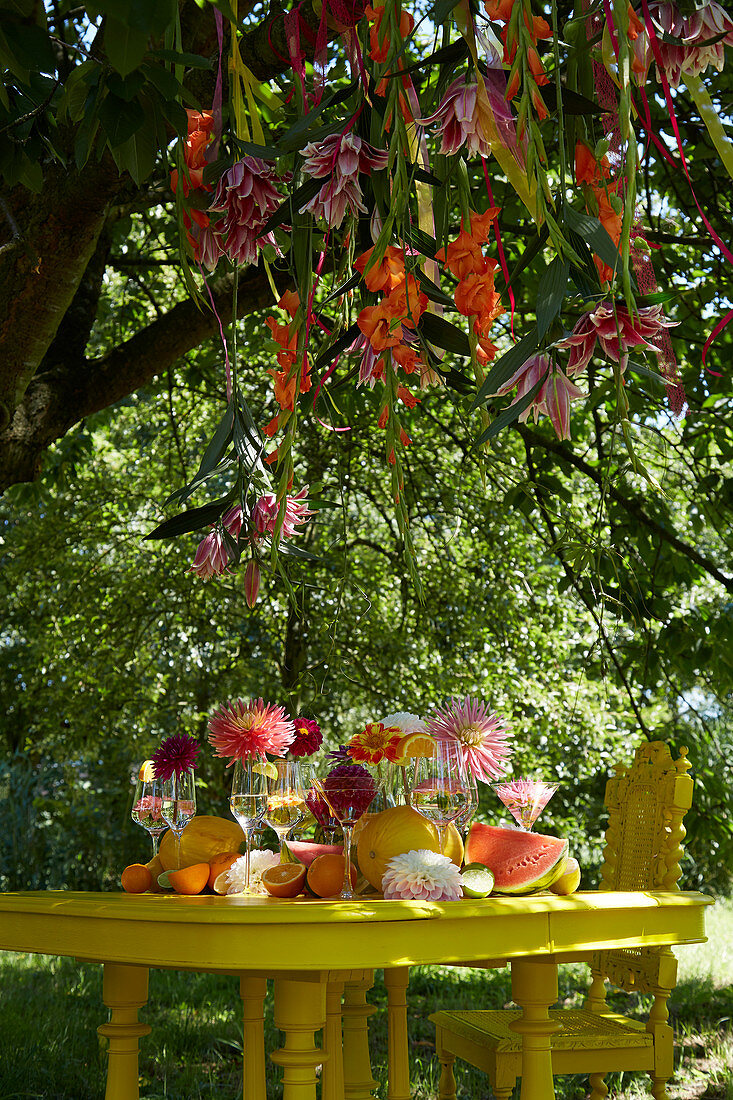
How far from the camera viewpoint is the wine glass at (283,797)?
71.3 inches

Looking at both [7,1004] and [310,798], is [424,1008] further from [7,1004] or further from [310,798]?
[310,798]

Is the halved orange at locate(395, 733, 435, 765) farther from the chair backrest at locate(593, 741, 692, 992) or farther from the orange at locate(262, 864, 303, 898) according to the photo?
the chair backrest at locate(593, 741, 692, 992)

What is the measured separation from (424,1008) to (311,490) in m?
3.89

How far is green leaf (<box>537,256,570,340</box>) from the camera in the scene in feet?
2.01

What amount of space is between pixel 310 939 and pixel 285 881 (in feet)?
1.30

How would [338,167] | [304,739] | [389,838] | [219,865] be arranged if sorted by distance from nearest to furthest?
[338,167], [389,838], [219,865], [304,739]

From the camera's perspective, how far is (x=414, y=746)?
189 centimetres

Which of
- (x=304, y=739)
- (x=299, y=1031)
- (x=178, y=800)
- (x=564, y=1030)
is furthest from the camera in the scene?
(x=564, y=1030)

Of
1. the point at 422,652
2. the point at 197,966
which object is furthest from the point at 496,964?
the point at 422,652

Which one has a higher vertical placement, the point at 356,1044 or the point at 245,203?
the point at 245,203

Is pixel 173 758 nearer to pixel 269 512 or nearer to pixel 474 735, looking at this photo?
pixel 474 735

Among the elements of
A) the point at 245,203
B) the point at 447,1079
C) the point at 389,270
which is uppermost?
the point at 245,203

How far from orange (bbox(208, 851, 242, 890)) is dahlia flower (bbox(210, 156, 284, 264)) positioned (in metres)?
1.29

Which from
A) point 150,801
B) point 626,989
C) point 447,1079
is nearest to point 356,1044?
point 447,1079
